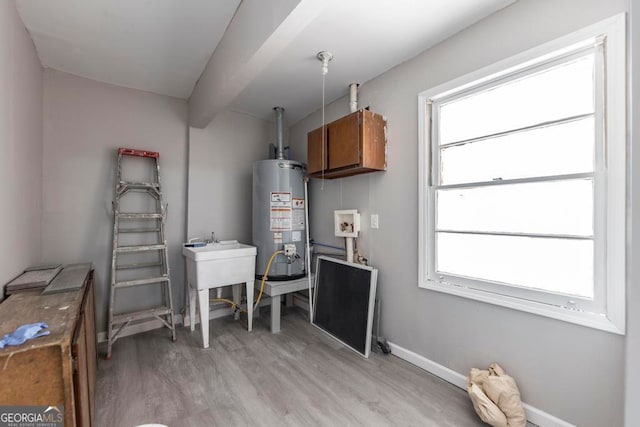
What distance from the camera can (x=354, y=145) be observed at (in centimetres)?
227

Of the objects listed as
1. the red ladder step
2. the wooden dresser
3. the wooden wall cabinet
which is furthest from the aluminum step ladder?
the wooden wall cabinet

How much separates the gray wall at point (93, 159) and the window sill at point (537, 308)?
8.97 feet

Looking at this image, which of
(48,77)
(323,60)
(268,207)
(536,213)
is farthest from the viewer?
(268,207)

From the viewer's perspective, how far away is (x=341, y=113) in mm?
2832

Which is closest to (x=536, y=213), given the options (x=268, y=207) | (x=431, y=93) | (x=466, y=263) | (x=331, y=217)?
(x=466, y=263)

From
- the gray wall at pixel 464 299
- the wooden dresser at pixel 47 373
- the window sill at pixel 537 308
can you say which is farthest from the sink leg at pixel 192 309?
the window sill at pixel 537 308

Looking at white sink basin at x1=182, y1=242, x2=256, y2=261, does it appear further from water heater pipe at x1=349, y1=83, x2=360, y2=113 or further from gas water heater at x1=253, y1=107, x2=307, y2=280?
water heater pipe at x1=349, y1=83, x2=360, y2=113

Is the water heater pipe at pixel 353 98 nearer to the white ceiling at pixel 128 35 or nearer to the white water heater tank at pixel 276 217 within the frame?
the white water heater tank at pixel 276 217

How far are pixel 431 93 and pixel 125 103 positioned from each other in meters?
2.85

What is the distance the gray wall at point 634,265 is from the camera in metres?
0.63

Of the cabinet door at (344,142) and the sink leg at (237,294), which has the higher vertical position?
the cabinet door at (344,142)

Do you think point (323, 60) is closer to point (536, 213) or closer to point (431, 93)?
point (431, 93)

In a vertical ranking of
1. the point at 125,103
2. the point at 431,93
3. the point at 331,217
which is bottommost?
the point at 331,217

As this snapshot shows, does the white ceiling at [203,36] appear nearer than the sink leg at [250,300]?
Yes
